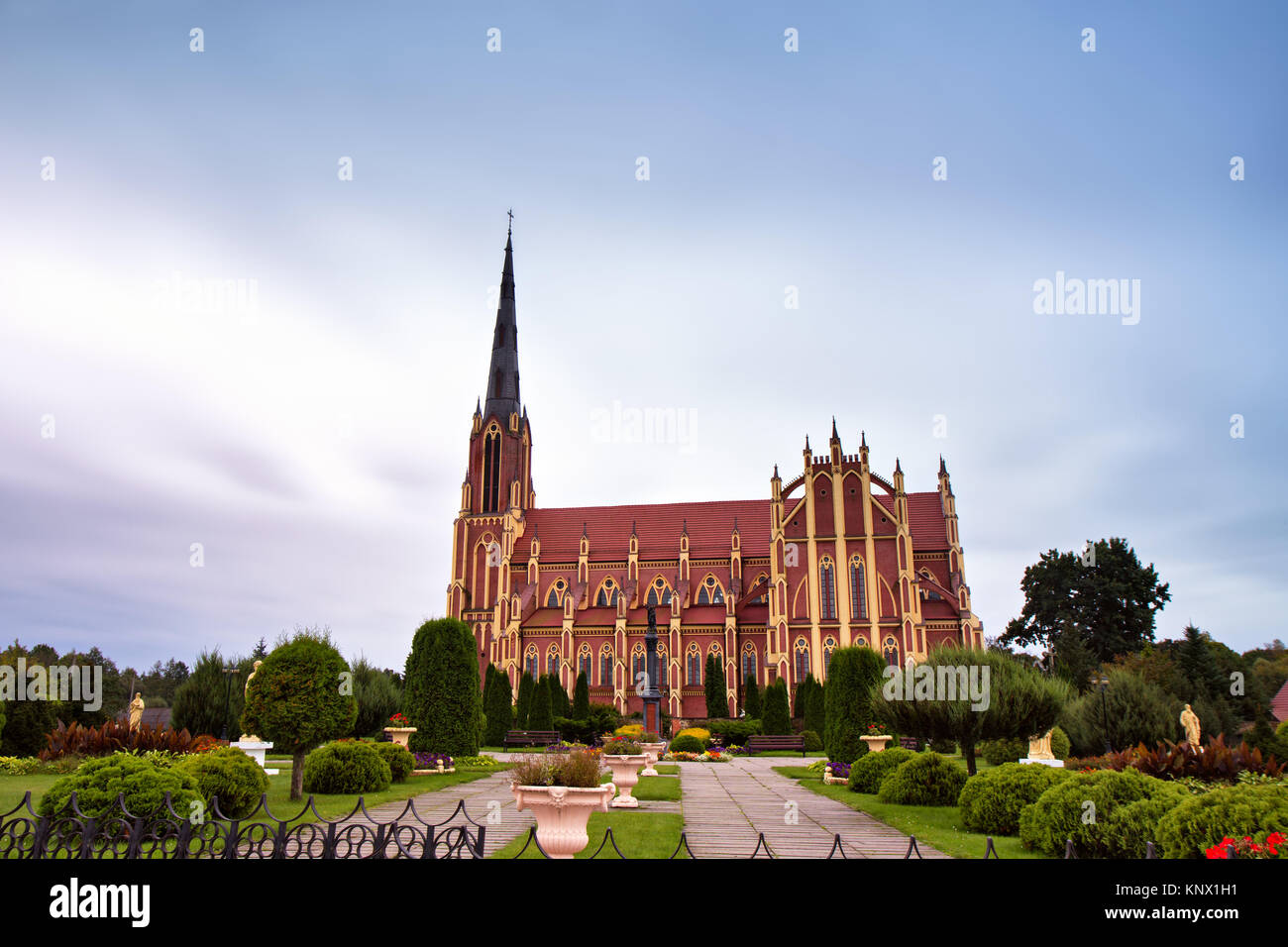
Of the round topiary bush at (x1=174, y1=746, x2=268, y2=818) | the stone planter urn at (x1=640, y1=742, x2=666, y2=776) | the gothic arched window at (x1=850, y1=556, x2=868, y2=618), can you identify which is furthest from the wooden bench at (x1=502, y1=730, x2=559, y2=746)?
the round topiary bush at (x1=174, y1=746, x2=268, y2=818)

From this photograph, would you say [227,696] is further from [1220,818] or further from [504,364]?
[504,364]

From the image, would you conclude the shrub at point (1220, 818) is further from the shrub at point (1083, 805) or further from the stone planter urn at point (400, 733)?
the stone planter urn at point (400, 733)

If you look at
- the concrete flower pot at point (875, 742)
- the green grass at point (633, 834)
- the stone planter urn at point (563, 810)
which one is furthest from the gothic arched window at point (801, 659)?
the stone planter urn at point (563, 810)

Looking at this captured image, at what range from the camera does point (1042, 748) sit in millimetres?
21328

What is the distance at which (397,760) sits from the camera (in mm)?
18516

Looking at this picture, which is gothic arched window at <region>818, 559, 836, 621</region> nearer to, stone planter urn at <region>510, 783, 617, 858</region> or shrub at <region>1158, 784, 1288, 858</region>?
shrub at <region>1158, 784, 1288, 858</region>

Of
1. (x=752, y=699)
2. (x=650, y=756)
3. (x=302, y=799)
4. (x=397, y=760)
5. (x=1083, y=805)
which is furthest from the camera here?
(x=752, y=699)

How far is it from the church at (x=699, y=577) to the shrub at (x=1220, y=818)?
4260 cm

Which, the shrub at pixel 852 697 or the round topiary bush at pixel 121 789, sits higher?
the round topiary bush at pixel 121 789

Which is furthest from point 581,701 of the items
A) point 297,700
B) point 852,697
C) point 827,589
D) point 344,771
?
point 297,700

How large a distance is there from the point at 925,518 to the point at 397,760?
48.7m

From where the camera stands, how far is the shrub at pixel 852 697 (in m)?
22.5
